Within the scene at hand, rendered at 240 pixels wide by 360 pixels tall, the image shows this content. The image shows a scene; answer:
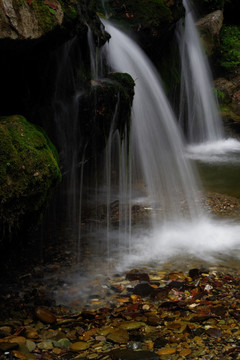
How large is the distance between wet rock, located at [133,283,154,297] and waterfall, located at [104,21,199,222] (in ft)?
10.4

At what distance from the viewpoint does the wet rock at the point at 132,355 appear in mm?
2479

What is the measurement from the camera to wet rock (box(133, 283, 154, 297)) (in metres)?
3.65

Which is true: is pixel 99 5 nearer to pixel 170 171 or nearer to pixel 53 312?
pixel 170 171

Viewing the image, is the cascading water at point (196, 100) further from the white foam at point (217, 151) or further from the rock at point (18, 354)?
the rock at point (18, 354)

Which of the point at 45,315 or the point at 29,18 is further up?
the point at 29,18

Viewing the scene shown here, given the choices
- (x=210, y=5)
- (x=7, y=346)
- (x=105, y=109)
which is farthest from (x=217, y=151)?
(x=7, y=346)

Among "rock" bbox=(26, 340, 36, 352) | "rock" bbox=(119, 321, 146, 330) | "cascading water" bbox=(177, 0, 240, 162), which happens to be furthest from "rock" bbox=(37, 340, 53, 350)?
"cascading water" bbox=(177, 0, 240, 162)

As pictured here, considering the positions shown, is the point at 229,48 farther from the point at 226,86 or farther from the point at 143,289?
the point at 143,289

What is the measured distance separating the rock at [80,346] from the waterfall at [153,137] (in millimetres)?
4250

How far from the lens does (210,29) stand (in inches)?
520

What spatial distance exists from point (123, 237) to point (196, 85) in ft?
29.0

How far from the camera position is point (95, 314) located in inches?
130

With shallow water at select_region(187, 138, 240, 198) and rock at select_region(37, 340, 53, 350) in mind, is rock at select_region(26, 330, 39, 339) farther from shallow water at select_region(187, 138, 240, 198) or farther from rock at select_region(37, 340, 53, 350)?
shallow water at select_region(187, 138, 240, 198)

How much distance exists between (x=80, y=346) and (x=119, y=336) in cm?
31
